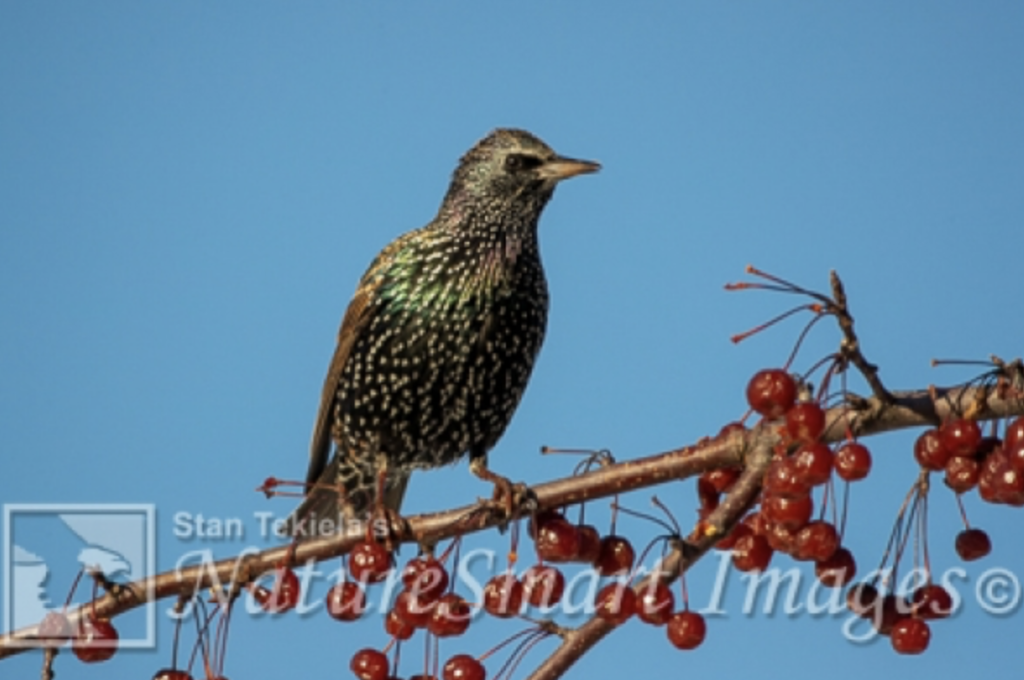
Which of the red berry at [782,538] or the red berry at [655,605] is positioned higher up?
the red berry at [782,538]

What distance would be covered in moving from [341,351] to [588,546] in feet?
8.41

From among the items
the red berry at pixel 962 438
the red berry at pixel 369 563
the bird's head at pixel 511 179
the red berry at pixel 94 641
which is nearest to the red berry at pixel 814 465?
the red berry at pixel 962 438

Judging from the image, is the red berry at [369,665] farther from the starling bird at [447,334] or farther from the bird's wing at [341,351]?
the bird's wing at [341,351]

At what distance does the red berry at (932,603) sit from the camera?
282 cm

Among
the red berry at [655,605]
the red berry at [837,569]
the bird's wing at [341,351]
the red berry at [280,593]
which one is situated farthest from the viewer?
the bird's wing at [341,351]

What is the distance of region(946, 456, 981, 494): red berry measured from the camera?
269 centimetres

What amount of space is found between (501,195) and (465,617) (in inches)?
104

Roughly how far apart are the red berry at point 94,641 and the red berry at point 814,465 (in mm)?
1512

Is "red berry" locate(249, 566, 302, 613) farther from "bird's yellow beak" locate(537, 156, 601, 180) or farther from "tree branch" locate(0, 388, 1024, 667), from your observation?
"bird's yellow beak" locate(537, 156, 601, 180)

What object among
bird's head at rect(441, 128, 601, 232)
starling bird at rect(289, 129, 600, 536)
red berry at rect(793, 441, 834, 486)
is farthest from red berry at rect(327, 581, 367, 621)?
bird's head at rect(441, 128, 601, 232)

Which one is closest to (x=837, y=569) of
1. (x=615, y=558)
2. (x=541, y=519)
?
(x=615, y=558)

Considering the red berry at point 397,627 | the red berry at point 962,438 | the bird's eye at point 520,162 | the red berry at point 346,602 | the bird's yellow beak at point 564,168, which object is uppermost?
the bird's eye at point 520,162

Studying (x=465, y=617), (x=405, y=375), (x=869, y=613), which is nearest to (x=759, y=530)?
(x=869, y=613)

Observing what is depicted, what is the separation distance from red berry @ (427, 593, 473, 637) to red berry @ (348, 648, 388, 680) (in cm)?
14
